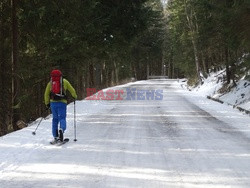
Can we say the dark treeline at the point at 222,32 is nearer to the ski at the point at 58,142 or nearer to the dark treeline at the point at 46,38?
the dark treeline at the point at 46,38

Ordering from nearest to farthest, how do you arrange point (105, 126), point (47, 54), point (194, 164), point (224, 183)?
point (224, 183) → point (194, 164) → point (105, 126) → point (47, 54)

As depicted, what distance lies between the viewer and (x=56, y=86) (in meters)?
8.92

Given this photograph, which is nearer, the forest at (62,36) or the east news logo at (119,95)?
the forest at (62,36)

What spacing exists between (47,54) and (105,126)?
23.8 feet

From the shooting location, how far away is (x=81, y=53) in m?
19.3

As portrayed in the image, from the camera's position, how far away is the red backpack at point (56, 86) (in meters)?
8.87

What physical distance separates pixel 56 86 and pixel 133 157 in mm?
3078

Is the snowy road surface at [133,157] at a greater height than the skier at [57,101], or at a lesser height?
lesser

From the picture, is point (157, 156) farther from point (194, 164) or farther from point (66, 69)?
point (66, 69)

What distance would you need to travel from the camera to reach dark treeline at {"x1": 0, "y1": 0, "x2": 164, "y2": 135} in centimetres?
1371

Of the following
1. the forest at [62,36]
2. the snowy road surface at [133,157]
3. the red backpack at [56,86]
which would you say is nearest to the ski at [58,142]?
the snowy road surface at [133,157]

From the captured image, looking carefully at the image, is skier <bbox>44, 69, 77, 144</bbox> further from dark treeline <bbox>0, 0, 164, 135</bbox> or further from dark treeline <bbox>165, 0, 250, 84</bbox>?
dark treeline <bbox>165, 0, 250, 84</bbox>

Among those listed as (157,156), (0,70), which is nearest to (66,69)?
(0,70)

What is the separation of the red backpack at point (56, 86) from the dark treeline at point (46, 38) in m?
0.91
